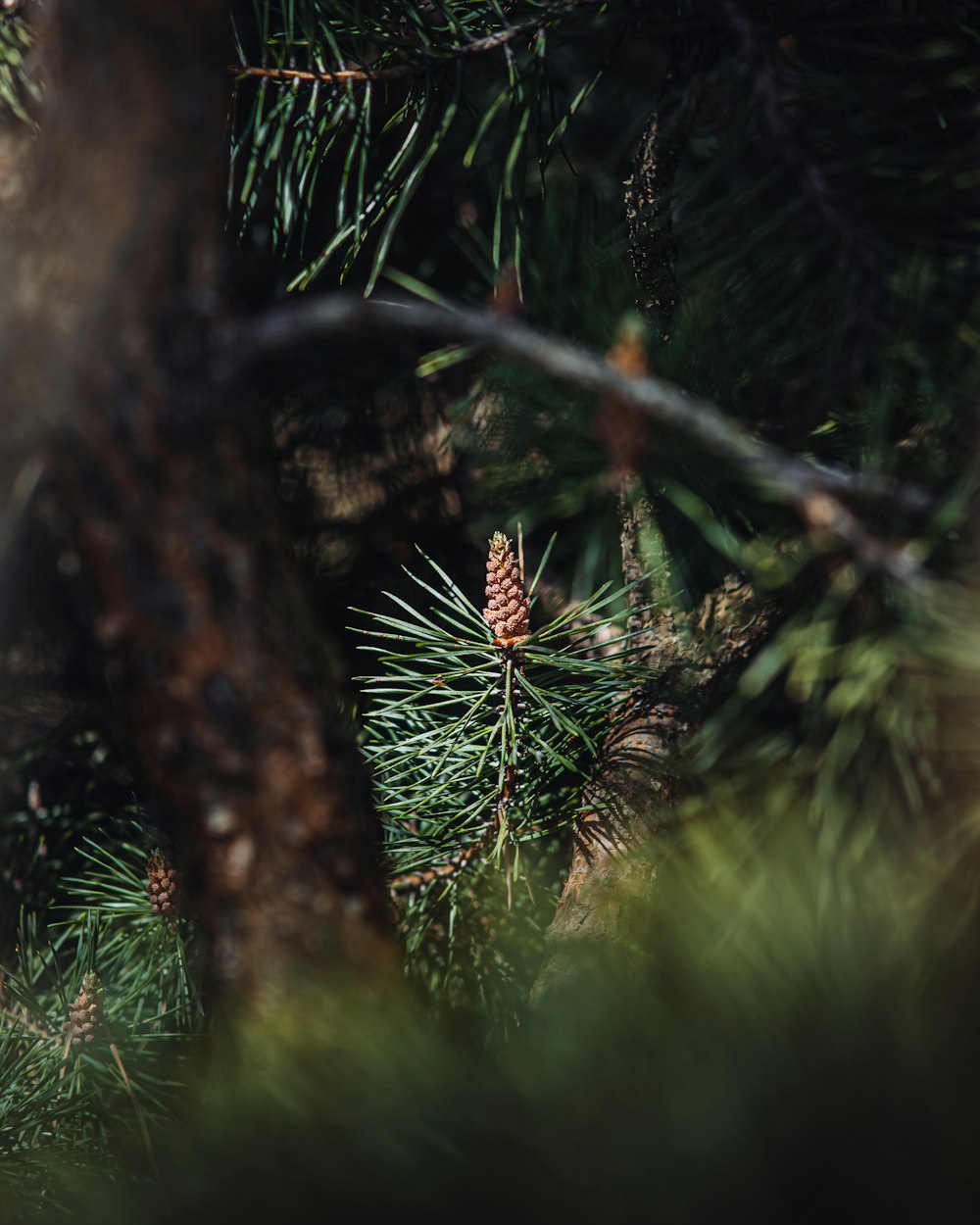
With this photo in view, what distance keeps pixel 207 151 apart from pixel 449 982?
512 millimetres

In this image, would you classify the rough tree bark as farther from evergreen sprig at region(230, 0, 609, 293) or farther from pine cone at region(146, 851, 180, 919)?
A: pine cone at region(146, 851, 180, 919)

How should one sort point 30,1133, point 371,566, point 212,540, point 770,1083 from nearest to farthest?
point 770,1083 < point 212,540 < point 30,1133 < point 371,566

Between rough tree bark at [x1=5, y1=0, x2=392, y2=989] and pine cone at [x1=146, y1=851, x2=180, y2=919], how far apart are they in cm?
26

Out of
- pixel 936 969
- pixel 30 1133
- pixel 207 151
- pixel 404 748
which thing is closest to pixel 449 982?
pixel 404 748

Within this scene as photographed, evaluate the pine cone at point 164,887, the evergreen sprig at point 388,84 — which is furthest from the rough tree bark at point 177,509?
the pine cone at point 164,887

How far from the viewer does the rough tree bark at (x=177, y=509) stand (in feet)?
1.29

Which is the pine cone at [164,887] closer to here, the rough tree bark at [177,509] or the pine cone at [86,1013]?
the pine cone at [86,1013]

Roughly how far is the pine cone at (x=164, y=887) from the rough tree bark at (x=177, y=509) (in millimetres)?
258

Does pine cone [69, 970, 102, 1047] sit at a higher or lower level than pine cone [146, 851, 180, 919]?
lower

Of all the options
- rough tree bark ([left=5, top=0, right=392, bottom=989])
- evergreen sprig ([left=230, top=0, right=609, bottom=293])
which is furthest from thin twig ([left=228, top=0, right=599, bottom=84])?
rough tree bark ([left=5, top=0, right=392, bottom=989])

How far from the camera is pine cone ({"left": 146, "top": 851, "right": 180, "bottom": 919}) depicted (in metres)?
0.64

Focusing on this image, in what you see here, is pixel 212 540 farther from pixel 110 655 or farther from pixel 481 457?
pixel 481 457

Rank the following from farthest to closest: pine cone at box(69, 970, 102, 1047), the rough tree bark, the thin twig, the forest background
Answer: pine cone at box(69, 970, 102, 1047)
the thin twig
the rough tree bark
the forest background

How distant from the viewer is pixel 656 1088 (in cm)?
23
